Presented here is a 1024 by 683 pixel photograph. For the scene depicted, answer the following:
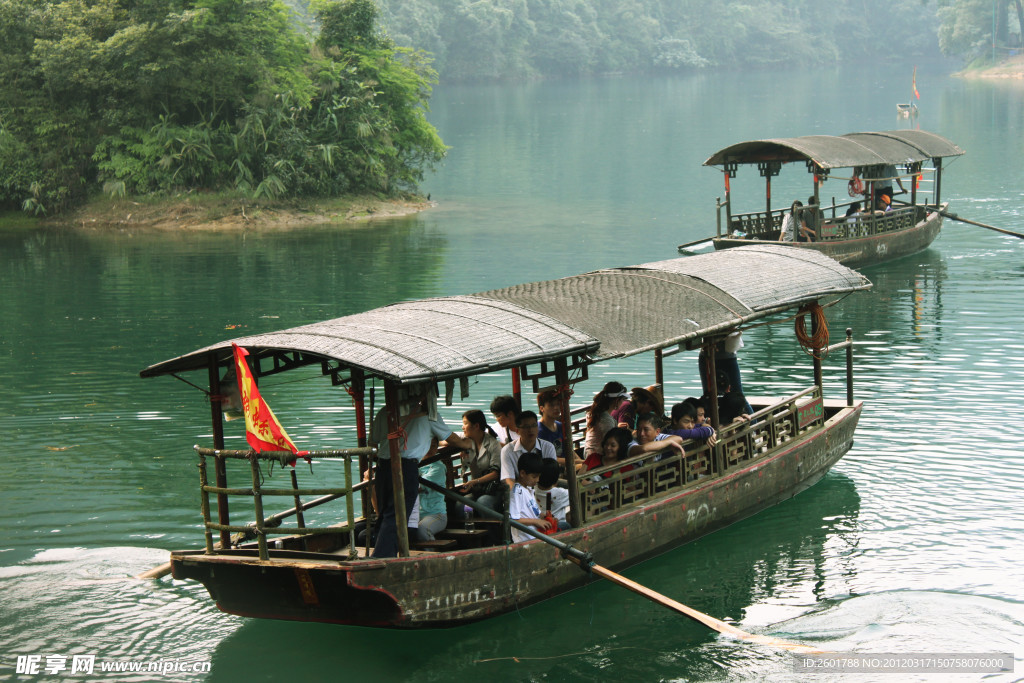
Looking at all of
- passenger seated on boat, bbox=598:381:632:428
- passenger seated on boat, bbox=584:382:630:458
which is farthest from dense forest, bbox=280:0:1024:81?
passenger seated on boat, bbox=584:382:630:458

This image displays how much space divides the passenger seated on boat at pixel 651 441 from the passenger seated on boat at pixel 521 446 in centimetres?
88

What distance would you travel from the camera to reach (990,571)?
851 cm

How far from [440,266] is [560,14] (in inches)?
2693

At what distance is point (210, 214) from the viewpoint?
93.5 feet

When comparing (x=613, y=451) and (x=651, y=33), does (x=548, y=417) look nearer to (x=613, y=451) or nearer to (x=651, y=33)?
(x=613, y=451)

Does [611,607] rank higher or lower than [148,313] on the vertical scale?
lower

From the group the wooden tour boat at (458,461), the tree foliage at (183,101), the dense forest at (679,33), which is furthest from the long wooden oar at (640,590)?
the dense forest at (679,33)

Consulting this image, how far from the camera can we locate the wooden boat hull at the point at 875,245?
1995 centimetres

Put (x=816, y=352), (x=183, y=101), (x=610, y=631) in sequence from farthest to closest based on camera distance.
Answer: (x=183, y=101)
(x=816, y=352)
(x=610, y=631)

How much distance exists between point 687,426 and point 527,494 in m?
1.76

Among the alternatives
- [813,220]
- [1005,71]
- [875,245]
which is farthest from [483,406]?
[1005,71]

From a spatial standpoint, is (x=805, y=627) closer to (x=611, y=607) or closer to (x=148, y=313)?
(x=611, y=607)

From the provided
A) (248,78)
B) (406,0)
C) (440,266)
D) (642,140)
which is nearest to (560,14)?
(406,0)

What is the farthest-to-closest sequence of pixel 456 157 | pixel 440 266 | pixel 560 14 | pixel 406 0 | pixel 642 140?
1. pixel 560 14
2. pixel 406 0
3. pixel 642 140
4. pixel 456 157
5. pixel 440 266
